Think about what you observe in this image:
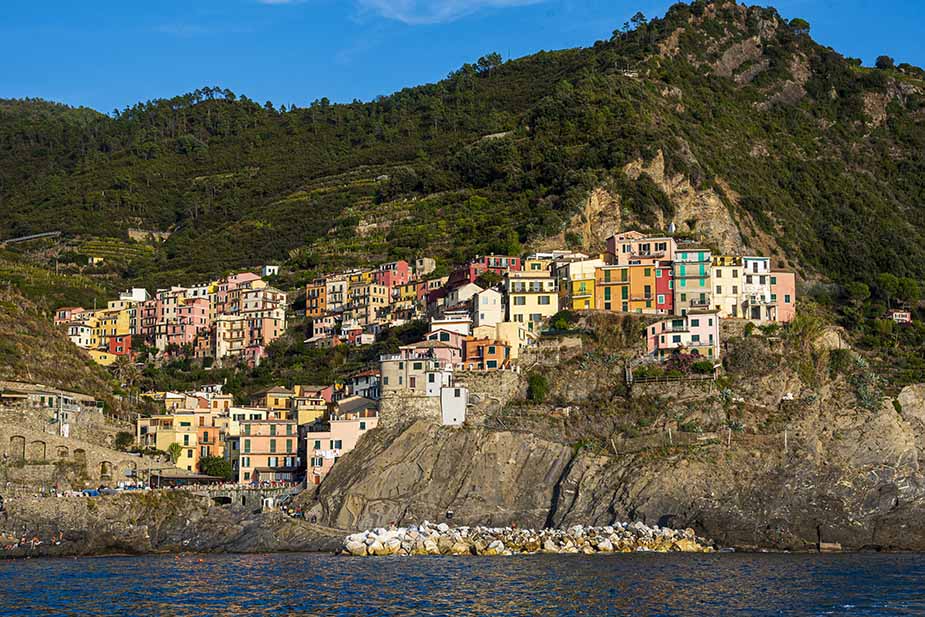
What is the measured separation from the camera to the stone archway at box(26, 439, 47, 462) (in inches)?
3211

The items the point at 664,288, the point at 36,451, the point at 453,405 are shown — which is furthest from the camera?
the point at 664,288

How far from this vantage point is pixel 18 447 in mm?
81312

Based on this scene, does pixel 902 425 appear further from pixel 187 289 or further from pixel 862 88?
pixel 862 88

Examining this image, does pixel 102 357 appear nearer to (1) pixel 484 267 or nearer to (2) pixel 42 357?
(2) pixel 42 357

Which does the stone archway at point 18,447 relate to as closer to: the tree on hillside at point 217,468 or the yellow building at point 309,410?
the tree on hillside at point 217,468

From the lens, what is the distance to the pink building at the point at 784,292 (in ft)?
294

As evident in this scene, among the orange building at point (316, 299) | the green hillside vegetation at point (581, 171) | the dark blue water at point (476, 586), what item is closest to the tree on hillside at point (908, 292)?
A: the green hillside vegetation at point (581, 171)

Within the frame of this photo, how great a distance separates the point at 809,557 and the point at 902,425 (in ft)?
52.9

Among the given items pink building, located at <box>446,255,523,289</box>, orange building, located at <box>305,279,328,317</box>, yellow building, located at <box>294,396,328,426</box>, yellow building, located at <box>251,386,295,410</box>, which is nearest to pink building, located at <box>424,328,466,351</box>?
yellow building, located at <box>294,396,328,426</box>

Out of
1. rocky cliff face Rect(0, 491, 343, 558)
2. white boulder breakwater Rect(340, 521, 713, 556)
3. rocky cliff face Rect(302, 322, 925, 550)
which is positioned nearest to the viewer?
white boulder breakwater Rect(340, 521, 713, 556)

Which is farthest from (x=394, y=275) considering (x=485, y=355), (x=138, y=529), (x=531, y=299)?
(x=138, y=529)

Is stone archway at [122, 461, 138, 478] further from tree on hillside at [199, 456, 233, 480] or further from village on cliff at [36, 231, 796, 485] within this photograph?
tree on hillside at [199, 456, 233, 480]

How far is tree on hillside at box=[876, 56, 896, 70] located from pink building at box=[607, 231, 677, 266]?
106 m

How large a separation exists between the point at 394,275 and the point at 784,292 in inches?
1538
